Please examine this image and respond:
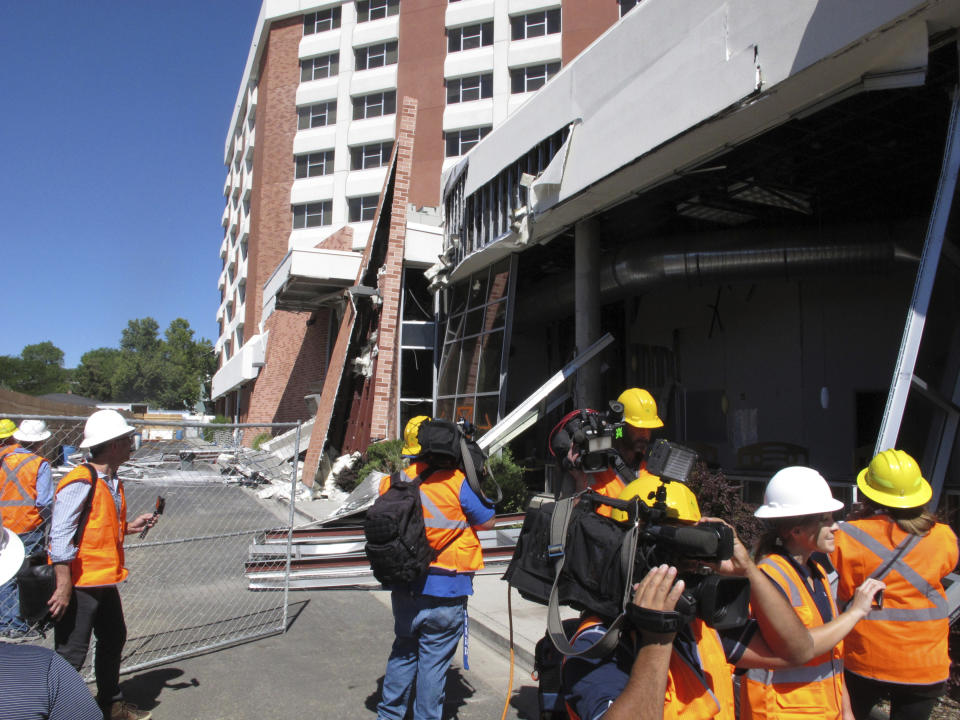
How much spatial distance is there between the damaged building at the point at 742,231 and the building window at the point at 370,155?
71.8 ft

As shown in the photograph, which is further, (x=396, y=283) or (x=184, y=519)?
(x=396, y=283)

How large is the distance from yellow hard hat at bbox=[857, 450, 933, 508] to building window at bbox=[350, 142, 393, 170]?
116 feet

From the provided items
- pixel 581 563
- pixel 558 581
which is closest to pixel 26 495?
pixel 558 581

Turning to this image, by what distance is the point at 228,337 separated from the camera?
155 feet

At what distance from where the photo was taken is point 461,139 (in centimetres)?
3412

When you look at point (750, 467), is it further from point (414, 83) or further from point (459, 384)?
point (414, 83)

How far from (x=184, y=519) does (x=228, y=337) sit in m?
42.6

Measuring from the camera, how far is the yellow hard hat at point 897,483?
3.17 meters

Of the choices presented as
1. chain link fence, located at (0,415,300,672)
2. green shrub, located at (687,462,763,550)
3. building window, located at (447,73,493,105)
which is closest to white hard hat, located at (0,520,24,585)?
chain link fence, located at (0,415,300,672)

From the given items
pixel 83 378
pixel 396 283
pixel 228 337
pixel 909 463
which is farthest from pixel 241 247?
pixel 83 378

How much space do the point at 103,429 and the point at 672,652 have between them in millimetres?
3512

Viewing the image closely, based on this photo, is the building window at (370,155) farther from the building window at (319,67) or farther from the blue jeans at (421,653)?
the blue jeans at (421,653)

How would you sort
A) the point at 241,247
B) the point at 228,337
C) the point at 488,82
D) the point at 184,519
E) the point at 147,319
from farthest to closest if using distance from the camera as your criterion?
the point at 147,319, the point at 228,337, the point at 241,247, the point at 488,82, the point at 184,519

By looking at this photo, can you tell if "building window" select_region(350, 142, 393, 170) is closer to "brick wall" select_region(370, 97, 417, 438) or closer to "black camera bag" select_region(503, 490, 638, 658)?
"brick wall" select_region(370, 97, 417, 438)
